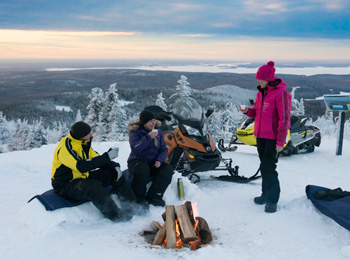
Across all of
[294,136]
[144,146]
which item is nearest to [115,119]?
[294,136]

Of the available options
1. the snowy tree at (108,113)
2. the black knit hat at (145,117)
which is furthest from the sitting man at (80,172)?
the snowy tree at (108,113)

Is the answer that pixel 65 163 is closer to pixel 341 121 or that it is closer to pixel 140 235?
pixel 140 235

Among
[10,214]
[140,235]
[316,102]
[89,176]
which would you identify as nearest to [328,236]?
[140,235]

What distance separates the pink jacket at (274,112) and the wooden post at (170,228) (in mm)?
1671

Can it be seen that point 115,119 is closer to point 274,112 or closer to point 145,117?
point 145,117

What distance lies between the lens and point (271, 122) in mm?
4324

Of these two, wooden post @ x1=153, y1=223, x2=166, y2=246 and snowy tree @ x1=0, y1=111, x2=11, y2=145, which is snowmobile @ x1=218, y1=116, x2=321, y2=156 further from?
snowy tree @ x1=0, y1=111, x2=11, y2=145

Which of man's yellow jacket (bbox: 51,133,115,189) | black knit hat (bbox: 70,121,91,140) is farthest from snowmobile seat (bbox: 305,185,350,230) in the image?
black knit hat (bbox: 70,121,91,140)

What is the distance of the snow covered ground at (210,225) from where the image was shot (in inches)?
125

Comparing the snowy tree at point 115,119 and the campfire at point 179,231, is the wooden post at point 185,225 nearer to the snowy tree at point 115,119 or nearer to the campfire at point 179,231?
the campfire at point 179,231

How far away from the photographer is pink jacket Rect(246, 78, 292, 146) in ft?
13.9

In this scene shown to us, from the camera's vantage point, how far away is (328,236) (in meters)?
3.51

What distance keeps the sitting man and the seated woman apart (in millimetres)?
549

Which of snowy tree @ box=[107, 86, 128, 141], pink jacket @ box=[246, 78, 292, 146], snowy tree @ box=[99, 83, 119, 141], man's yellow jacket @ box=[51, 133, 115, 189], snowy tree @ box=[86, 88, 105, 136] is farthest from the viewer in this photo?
snowy tree @ box=[86, 88, 105, 136]
